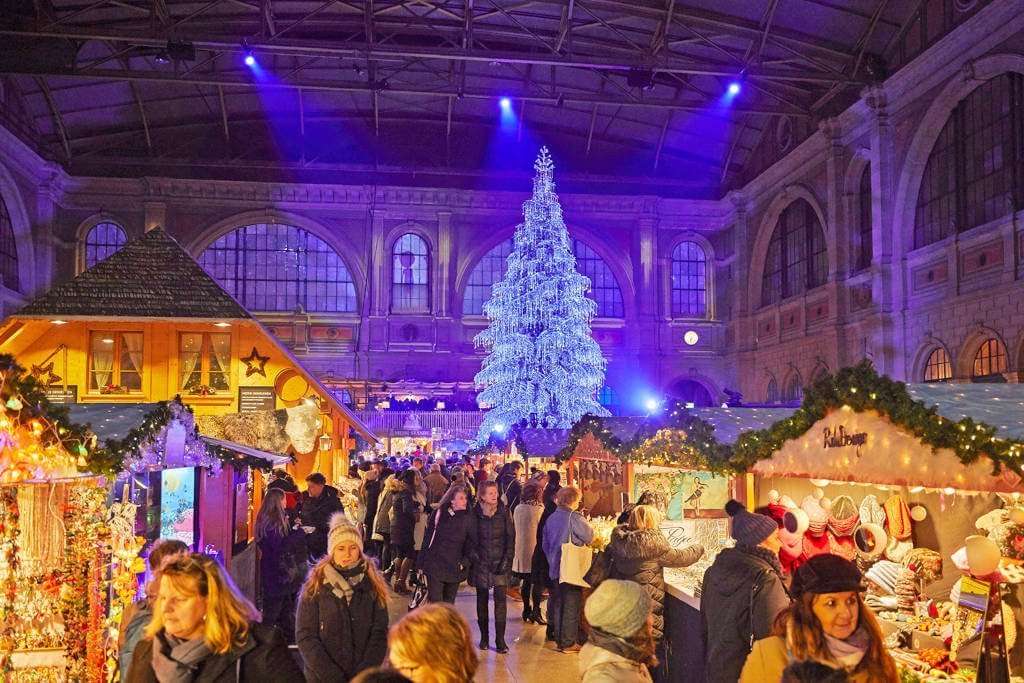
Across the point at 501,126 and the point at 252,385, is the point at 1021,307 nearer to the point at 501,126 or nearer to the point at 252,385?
the point at 252,385

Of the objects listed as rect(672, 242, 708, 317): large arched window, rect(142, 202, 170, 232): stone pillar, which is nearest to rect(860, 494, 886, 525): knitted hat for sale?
rect(672, 242, 708, 317): large arched window

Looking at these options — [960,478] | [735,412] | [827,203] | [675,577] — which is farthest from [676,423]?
A: [827,203]

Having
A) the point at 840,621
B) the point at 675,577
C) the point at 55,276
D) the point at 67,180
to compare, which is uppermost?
the point at 67,180

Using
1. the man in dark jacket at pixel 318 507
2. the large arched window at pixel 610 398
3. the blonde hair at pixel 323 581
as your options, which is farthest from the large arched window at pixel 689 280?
the blonde hair at pixel 323 581

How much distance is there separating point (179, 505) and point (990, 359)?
16.4 m

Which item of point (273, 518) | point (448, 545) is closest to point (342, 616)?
point (273, 518)

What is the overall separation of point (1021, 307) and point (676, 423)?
1225 centimetres

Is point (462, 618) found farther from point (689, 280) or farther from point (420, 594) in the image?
point (689, 280)

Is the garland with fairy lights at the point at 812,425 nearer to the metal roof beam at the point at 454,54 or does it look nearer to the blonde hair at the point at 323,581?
the blonde hair at the point at 323,581

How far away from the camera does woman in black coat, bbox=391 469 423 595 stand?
39.4 feet

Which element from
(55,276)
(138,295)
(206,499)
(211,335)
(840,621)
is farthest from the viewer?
(55,276)

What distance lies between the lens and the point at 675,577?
26.3 feet

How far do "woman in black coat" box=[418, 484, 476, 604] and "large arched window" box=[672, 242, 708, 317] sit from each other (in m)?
27.8

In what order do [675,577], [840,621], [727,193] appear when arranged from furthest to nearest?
1. [727,193]
2. [675,577]
3. [840,621]
